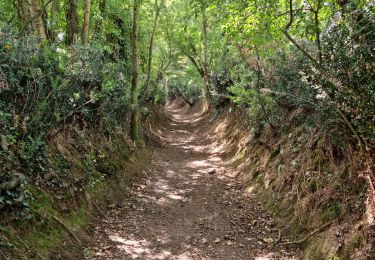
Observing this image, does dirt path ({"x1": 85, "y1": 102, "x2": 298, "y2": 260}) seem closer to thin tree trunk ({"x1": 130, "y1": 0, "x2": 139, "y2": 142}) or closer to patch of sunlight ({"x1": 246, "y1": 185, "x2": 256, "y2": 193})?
patch of sunlight ({"x1": 246, "y1": 185, "x2": 256, "y2": 193})

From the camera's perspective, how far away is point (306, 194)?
24.2 feet

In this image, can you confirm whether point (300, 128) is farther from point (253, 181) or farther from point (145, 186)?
point (145, 186)

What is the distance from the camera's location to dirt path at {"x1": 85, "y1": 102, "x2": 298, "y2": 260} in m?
6.56

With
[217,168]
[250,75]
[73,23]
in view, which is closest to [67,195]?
[73,23]

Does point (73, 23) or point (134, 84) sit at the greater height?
point (73, 23)

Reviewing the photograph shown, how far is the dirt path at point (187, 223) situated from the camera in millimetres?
6559

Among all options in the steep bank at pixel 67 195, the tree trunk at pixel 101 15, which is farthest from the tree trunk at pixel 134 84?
the steep bank at pixel 67 195

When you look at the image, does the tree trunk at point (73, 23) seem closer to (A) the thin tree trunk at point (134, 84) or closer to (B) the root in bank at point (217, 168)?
(B) the root in bank at point (217, 168)

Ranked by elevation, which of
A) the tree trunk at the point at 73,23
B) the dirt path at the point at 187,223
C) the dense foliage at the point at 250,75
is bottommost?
the dirt path at the point at 187,223

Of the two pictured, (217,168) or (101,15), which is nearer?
(217,168)

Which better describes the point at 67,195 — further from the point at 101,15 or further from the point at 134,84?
the point at 101,15

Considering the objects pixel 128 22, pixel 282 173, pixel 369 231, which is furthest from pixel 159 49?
pixel 369 231

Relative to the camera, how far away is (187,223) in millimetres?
8031

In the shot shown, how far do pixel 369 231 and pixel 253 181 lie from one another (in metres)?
5.52
